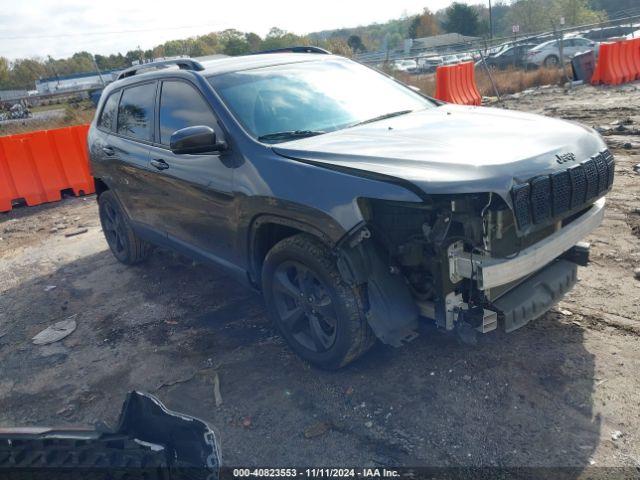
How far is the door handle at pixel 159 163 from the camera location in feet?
14.3

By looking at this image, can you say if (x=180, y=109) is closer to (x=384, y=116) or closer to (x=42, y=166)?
(x=384, y=116)

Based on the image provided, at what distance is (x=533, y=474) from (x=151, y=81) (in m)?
4.16

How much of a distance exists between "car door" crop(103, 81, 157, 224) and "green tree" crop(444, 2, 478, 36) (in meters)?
58.3

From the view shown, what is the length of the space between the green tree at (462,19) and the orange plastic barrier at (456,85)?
155 feet

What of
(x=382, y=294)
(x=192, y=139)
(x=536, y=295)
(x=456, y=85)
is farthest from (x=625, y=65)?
(x=192, y=139)

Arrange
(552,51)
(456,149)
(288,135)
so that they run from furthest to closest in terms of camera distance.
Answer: (552,51) → (288,135) → (456,149)

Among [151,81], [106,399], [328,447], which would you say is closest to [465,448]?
[328,447]

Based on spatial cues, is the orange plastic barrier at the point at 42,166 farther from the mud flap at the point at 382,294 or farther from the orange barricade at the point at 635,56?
the orange barricade at the point at 635,56

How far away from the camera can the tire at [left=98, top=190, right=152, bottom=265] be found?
5.74 metres

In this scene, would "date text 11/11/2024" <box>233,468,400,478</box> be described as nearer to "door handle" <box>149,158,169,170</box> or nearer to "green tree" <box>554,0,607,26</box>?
"door handle" <box>149,158,169,170</box>

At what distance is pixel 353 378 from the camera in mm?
3406

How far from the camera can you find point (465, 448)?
2715mm

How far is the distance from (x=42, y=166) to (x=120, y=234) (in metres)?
4.33

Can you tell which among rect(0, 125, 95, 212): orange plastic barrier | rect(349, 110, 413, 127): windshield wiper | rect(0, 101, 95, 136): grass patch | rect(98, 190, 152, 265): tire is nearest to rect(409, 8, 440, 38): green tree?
rect(0, 101, 95, 136): grass patch
